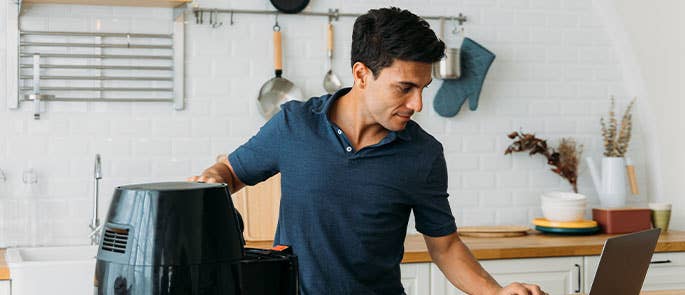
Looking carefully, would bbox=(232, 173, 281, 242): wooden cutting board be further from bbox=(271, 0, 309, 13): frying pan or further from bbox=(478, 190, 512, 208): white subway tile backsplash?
bbox=(478, 190, 512, 208): white subway tile backsplash

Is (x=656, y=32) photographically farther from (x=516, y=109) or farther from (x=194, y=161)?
(x=194, y=161)

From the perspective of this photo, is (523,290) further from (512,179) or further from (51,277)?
(512,179)

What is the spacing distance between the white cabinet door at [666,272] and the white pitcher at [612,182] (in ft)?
1.53

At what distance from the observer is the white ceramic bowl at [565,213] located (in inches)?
177

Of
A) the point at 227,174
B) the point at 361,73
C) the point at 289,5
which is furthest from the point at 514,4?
→ the point at 227,174

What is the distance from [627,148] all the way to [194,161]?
87.4 inches

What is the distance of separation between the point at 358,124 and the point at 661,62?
275 cm

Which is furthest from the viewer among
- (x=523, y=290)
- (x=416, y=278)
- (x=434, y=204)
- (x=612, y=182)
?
(x=612, y=182)

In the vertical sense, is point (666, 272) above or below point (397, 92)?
below

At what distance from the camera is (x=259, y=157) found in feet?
8.74

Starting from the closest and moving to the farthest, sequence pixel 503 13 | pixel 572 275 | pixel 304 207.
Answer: pixel 304 207 < pixel 572 275 < pixel 503 13

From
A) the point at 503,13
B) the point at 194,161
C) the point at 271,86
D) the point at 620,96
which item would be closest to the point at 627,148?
the point at 620,96

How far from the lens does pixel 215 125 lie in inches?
170

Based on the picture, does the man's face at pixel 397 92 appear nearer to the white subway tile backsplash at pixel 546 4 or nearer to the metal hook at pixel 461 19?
the metal hook at pixel 461 19
